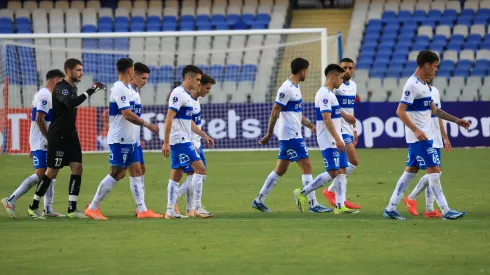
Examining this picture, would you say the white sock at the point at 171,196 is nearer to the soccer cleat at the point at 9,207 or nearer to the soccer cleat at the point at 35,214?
the soccer cleat at the point at 35,214

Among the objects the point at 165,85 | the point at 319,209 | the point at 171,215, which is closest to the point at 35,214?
the point at 171,215

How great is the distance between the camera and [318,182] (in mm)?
13203

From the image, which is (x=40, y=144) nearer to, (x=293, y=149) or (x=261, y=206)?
(x=261, y=206)

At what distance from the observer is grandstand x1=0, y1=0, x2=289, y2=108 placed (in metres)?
29.3

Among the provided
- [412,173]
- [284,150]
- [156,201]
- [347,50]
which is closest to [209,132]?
[347,50]

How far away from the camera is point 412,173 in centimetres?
1204

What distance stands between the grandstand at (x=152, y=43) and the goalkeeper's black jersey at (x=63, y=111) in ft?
47.5

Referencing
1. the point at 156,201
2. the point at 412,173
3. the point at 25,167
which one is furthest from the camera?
the point at 25,167

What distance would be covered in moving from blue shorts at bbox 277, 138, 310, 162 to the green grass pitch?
0.77 m

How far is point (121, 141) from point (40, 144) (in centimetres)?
155

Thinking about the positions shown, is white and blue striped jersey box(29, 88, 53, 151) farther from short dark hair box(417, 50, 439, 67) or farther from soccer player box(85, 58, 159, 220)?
short dark hair box(417, 50, 439, 67)

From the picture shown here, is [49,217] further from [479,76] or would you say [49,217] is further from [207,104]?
[479,76]

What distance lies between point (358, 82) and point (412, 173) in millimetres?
20602

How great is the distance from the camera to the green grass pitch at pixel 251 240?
8578mm
